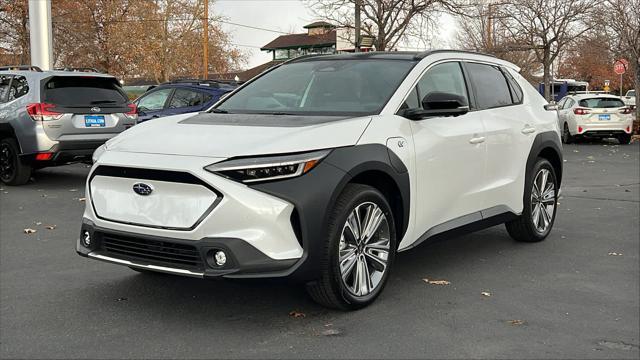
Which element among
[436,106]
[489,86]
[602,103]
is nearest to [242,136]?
[436,106]

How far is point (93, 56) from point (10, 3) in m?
12.4

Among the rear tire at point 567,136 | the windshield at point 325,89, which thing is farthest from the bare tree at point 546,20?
the windshield at point 325,89

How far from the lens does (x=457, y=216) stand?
17.8ft

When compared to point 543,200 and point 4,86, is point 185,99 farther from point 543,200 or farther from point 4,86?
point 543,200

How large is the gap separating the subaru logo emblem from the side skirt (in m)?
1.78

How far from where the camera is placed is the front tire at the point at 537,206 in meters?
6.50

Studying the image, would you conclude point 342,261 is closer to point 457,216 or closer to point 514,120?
point 457,216

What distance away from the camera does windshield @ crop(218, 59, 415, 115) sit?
16.7 feet

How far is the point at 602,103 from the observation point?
21.1 meters

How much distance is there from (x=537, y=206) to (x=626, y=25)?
67.2 ft

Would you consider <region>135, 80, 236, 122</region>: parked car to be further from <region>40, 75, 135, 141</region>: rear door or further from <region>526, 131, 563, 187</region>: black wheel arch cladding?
<region>526, 131, 563, 187</region>: black wheel arch cladding

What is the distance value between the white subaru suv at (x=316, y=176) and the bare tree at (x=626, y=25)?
2109cm

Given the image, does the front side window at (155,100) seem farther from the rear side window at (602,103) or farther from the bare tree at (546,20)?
the bare tree at (546,20)

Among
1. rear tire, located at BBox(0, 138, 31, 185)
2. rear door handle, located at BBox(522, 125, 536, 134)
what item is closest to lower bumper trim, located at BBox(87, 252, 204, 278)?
rear door handle, located at BBox(522, 125, 536, 134)
